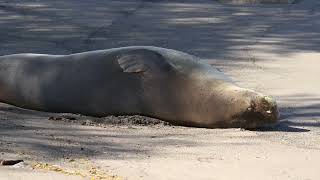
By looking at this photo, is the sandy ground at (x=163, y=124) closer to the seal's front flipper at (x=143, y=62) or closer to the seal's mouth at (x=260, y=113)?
the seal's mouth at (x=260, y=113)

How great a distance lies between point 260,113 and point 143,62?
92 cm

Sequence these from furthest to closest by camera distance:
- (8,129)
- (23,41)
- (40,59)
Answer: (23,41) → (40,59) → (8,129)

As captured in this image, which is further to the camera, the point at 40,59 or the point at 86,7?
the point at 86,7

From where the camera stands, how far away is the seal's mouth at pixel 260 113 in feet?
18.8

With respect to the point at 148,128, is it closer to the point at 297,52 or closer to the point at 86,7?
the point at 297,52

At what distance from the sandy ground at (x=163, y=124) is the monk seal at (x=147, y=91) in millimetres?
92

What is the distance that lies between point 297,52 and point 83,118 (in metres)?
4.04

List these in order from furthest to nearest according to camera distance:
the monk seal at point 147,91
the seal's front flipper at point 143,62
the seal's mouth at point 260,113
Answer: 1. the seal's front flipper at point 143,62
2. the monk seal at point 147,91
3. the seal's mouth at point 260,113

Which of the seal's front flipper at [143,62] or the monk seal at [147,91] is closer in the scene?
the monk seal at [147,91]

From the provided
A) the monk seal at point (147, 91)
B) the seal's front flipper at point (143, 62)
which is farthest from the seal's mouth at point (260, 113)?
the seal's front flipper at point (143, 62)

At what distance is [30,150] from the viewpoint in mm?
4801

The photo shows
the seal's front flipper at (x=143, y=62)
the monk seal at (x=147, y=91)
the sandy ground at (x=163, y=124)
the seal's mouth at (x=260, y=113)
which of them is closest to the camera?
the sandy ground at (x=163, y=124)

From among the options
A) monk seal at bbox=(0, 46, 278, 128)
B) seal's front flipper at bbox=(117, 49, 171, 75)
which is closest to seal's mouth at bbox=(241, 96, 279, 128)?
monk seal at bbox=(0, 46, 278, 128)

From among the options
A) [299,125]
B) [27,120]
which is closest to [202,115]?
[299,125]
